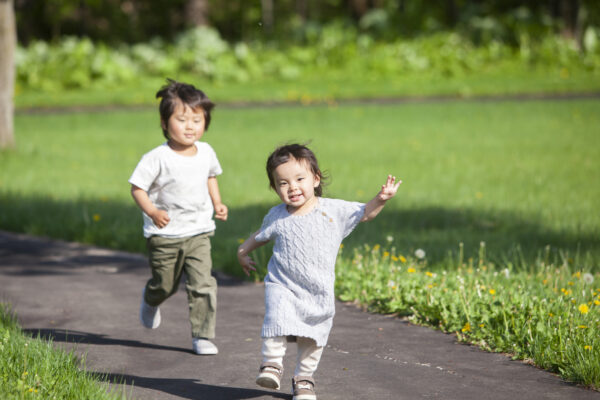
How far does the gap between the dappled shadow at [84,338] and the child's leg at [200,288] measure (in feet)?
0.64

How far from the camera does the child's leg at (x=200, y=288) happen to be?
4.86m

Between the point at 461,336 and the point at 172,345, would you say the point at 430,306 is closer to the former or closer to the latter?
the point at 461,336

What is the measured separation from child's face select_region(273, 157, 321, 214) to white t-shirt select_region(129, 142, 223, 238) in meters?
0.96

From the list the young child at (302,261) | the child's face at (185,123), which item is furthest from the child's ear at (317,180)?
the child's face at (185,123)

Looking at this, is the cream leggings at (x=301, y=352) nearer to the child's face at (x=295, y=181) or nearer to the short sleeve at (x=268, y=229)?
the short sleeve at (x=268, y=229)

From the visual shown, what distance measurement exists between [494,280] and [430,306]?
0.58 metres

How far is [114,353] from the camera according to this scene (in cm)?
491

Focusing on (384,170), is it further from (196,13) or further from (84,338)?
(196,13)

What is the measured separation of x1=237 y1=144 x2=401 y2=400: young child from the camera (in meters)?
3.85

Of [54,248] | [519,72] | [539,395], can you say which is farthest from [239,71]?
[539,395]

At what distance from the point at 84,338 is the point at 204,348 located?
2.92 feet

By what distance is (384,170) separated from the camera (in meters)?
12.5

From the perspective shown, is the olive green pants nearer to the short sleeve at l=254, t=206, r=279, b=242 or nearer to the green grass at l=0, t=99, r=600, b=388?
the short sleeve at l=254, t=206, r=279, b=242

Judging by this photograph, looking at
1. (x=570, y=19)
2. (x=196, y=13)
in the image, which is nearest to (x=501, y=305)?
(x=196, y=13)
